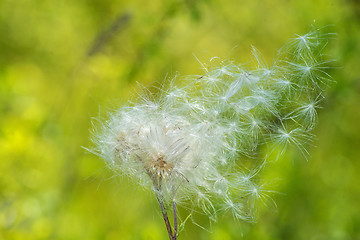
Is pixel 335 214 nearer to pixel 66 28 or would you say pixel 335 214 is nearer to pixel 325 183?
pixel 325 183

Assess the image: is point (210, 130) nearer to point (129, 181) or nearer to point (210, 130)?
point (210, 130)

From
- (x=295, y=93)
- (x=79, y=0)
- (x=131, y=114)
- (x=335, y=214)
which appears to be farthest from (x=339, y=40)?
(x=79, y=0)

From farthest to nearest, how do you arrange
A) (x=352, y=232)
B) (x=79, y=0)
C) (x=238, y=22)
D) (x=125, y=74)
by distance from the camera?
1. (x=79, y=0)
2. (x=238, y=22)
3. (x=125, y=74)
4. (x=352, y=232)

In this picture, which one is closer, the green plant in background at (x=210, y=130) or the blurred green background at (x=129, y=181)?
the green plant in background at (x=210, y=130)

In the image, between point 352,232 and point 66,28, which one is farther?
point 66,28

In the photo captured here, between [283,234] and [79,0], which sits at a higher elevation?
[79,0]

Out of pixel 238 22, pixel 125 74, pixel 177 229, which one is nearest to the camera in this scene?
pixel 177 229
